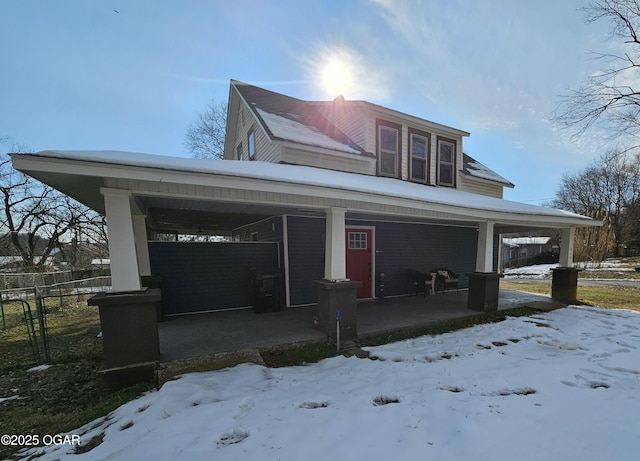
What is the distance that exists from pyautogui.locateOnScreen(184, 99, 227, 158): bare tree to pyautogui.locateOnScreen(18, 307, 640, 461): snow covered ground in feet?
61.1

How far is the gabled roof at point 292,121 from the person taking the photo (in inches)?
280

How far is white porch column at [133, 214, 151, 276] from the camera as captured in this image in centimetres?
548

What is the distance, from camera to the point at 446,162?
9.21 m

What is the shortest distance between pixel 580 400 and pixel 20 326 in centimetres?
1127

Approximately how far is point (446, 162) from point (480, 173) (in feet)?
6.93

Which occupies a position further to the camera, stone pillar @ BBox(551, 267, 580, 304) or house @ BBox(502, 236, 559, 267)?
house @ BBox(502, 236, 559, 267)

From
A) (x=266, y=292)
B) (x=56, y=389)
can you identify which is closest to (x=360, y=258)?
(x=266, y=292)

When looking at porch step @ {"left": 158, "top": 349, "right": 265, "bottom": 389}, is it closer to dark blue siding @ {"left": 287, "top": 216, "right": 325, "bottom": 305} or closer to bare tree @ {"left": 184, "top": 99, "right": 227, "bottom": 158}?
dark blue siding @ {"left": 287, "top": 216, "right": 325, "bottom": 305}

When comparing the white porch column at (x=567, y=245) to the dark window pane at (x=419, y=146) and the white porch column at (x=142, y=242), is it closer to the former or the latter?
the dark window pane at (x=419, y=146)

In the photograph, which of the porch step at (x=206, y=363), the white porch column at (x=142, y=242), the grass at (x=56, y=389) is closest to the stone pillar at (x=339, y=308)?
the porch step at (x=206, y=363)

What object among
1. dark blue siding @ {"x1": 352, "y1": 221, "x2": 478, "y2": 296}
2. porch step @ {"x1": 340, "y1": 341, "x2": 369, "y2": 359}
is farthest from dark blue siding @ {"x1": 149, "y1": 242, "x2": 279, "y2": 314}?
porch step @ {"x1": 340, "y1": 341, "x2": 369, "y2": 359}

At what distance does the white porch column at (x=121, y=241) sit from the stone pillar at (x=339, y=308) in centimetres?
276

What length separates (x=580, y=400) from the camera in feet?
9.30

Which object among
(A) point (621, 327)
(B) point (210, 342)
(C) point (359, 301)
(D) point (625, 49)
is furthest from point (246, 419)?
(D) point (625, 49)
